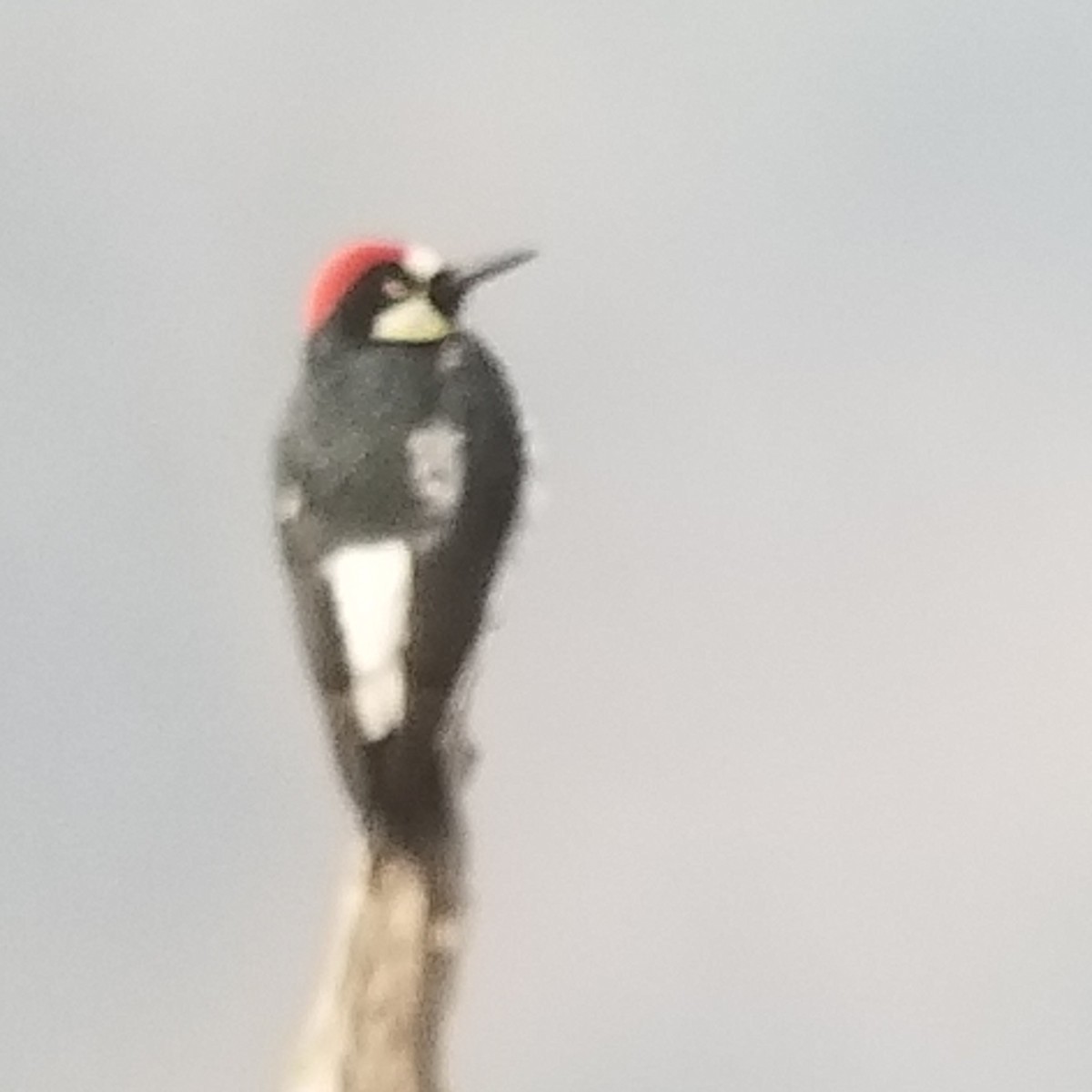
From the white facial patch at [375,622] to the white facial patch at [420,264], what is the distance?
0.42 ft

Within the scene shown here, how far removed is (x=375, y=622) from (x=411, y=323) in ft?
0.45

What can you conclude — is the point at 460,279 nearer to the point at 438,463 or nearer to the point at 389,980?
the point at 438,463

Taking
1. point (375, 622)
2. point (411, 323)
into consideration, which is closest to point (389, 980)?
point (375, 622)

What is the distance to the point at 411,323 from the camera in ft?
2.83

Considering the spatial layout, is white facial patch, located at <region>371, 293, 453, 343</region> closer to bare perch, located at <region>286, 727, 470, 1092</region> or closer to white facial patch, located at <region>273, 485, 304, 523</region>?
white facial patch, located at <region>273, 485, 304, 523</region>

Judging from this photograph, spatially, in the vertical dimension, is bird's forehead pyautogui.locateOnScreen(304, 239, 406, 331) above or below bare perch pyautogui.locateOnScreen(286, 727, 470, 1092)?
above

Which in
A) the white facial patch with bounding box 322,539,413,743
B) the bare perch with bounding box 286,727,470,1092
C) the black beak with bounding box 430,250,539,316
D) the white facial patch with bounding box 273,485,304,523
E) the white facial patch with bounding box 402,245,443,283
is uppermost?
the white facial patch with bounding box 402,245,443,283

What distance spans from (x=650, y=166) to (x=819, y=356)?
118mm

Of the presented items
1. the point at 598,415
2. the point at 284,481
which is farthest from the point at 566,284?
the point at 284,481

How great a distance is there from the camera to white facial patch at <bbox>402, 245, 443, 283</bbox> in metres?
0.87

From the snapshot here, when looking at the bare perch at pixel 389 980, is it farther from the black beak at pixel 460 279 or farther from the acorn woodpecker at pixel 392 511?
the black beak at pixel 460 279

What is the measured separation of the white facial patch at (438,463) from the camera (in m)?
0.81

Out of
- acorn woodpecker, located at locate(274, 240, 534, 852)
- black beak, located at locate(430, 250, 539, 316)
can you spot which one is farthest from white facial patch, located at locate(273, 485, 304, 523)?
black beak, located at locate(430, 250, 539, 316)

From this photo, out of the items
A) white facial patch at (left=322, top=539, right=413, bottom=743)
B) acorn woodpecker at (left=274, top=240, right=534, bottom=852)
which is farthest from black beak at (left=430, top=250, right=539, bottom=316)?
white facial patch at (left=322, top=539, right=413, bottom=743)
